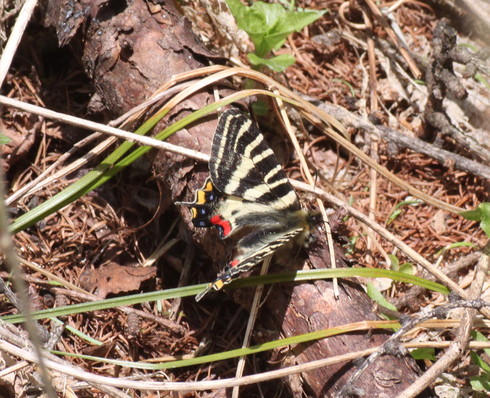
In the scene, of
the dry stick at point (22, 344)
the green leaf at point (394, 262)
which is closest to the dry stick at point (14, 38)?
the dry stick at point (22, 344)

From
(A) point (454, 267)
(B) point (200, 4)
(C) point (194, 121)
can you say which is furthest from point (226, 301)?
(B) point (200, 4)

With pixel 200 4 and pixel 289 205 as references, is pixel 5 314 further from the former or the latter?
pixel 200 4

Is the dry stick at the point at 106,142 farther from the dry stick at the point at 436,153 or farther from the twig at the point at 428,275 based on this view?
the twig at the point at 428,275

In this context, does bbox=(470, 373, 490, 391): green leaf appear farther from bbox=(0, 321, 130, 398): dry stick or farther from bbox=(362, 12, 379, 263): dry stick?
bbox=(0, 321, 130, 398): dry stick

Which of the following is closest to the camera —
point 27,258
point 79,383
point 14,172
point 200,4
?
point 79,383

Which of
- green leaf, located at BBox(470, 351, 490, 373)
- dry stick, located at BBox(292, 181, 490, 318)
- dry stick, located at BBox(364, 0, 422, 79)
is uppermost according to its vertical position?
dry stick, located at BBox(364, 0, 422, 79)

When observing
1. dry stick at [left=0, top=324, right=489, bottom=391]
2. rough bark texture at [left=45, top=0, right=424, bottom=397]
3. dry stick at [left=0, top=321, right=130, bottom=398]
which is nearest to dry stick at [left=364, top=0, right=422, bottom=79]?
rough bark texture at [left=45, top=0, right=424, bottom=397]
